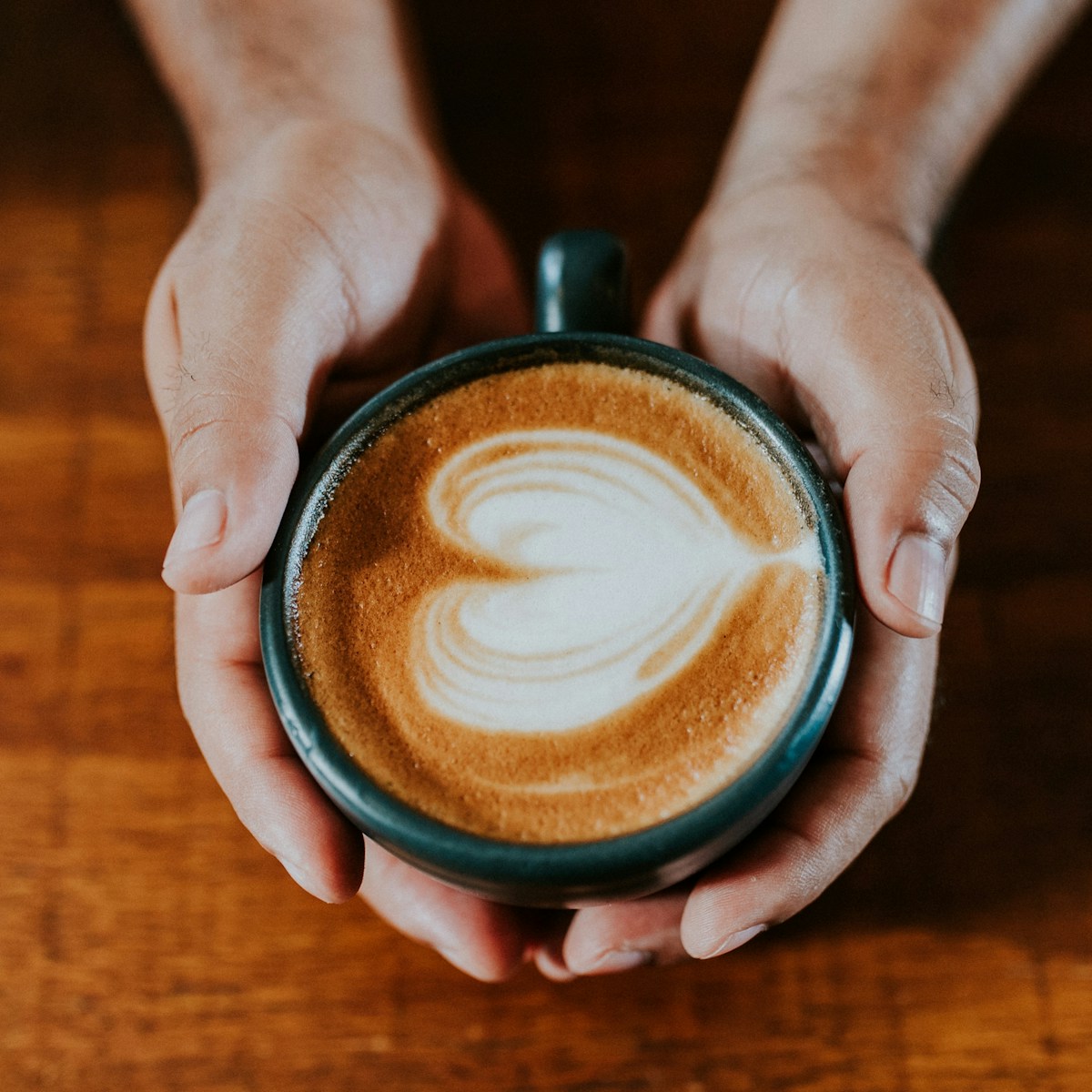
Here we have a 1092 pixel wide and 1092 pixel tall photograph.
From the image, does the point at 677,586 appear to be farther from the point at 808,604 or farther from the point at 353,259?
the point at 353,259

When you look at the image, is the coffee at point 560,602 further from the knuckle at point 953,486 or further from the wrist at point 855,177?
the wrist at point 855,177

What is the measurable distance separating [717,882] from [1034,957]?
32 centimetres

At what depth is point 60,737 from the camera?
109 centimetres

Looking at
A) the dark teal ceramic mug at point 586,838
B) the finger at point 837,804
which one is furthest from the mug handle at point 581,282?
the finger at point 837,804

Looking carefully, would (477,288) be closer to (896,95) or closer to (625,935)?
(896,95)

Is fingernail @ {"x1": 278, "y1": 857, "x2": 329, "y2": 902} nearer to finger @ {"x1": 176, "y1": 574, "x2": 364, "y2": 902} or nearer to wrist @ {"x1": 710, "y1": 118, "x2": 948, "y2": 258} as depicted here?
finger @ {"x1": 176, "y1": 574, "x2": 364, "y2": 902}

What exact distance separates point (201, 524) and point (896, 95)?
34.1 inches

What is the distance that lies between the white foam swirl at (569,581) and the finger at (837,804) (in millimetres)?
183

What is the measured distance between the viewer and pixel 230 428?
33.8 inches

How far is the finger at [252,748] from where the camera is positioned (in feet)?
2.78

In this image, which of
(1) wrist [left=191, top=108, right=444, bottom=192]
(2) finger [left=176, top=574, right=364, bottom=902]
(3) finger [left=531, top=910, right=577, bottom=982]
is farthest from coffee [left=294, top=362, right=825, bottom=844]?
(1) wrist [left=191, top=108, right=444, bottom=192]

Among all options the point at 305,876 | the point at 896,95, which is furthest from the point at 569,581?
the point at 896,95

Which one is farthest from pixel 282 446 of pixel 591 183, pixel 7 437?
pixel 591 183

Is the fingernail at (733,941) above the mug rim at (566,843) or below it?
below
